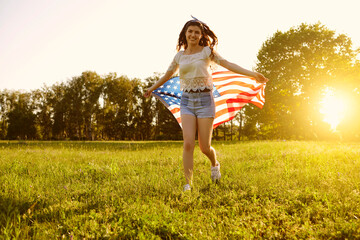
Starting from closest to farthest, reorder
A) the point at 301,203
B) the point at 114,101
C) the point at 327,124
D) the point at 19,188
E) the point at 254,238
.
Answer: the point at 254,238 → the point at 301,203 → the point at 19,188 → the point at 327,124 → the point at 114,101

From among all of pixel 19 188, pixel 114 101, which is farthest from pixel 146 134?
pixel 19 188

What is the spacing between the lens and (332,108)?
82.4 feet

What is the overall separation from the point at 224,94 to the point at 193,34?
2409mm

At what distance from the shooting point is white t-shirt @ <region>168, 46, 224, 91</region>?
165 inches

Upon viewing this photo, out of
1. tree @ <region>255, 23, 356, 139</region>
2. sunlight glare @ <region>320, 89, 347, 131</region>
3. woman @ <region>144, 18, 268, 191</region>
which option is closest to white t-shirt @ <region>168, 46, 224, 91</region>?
woman @ <region>144, 18, 268, 191</region>

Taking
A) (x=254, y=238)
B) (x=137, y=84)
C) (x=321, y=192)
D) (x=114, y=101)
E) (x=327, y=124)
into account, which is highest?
(x=137, y=84)

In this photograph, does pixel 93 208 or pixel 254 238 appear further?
pixel 93 208

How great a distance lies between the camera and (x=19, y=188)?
414cm

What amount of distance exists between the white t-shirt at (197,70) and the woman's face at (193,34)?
21 centimetres

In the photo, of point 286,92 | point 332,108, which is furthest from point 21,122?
point 332,108

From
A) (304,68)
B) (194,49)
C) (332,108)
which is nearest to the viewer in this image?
(194,49)

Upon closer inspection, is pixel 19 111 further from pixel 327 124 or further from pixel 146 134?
pixel 327 124

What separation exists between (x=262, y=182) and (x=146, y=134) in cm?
4621

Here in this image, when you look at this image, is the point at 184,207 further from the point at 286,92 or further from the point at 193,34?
the point at 286,92
